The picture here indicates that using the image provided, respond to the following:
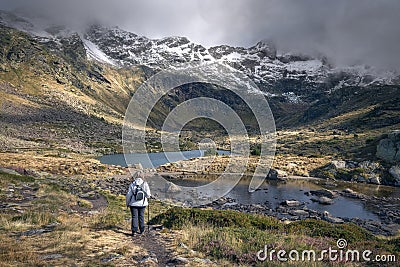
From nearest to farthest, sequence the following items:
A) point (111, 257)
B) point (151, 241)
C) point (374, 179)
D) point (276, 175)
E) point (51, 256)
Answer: point (51, 256), point (111, 257), point (151, 241), point (374, 179), point (276, 175)

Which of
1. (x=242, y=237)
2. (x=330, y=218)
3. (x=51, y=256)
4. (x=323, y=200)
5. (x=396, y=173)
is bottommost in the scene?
(x=330, y=218)

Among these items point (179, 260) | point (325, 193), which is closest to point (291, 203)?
point (325, 193)

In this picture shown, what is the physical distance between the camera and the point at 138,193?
11.9 m

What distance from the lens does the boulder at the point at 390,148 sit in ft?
217

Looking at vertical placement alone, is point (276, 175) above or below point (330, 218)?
above

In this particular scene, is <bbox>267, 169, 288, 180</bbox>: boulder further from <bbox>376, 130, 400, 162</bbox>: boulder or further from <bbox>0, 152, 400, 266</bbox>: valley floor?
<bbox>0, 152, 400, 266</bbox>: valley floor

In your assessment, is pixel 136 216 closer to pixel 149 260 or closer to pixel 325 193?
pixel 149 260

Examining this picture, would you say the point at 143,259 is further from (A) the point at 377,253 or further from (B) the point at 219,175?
(B) the point at 219,175

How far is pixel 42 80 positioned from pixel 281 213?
8058 inches

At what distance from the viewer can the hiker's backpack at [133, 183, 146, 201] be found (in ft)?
39.0

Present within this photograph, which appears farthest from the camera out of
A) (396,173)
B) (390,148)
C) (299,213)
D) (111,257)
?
(390,148)

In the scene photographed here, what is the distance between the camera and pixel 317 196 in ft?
154

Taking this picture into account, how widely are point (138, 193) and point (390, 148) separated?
72686mm

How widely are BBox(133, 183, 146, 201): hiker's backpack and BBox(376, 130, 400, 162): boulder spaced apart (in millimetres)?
69895
